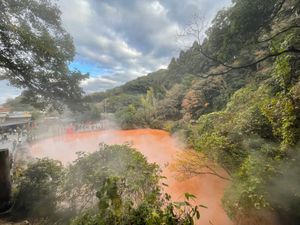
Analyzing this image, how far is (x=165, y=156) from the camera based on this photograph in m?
15.3

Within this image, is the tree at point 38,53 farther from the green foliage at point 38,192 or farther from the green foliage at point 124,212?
the green foliage at point 124,212

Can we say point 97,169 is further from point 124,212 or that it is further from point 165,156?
point 165,156

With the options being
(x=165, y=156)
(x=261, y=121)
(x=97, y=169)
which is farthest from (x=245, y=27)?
(x=165, y=156)

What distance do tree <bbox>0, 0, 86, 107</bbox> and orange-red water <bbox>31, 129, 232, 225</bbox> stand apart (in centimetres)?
324

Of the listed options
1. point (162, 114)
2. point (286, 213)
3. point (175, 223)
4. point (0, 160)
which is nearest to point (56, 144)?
point (162, 114)

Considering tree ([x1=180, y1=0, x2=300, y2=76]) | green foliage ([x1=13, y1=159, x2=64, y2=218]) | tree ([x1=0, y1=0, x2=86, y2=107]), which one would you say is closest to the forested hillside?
tree ([x1=180, y1=0, x2=300, y2=76])

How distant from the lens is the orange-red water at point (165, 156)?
8816mm

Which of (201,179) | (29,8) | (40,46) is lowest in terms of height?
(201,179)

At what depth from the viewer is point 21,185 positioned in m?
6.78

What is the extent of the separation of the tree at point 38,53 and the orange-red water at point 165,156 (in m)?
3.24

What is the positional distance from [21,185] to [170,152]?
10621 mm

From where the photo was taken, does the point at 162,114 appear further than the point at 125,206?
Yes

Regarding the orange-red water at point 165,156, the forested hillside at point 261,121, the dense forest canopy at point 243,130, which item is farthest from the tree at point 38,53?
the orange-red water at point 165,156

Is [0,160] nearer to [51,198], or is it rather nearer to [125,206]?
[51,198]
